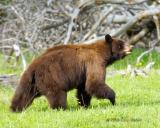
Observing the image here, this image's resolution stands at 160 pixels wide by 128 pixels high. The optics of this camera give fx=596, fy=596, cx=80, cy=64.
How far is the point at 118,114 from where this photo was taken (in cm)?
873

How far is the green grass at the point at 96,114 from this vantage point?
8.15 m

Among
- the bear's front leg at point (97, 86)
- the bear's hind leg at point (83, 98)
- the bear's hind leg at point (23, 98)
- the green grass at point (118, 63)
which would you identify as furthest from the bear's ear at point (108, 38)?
the green grass at point (118, 63)

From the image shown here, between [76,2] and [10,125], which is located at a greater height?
[76,2]

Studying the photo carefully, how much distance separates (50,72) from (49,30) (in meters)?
8.99

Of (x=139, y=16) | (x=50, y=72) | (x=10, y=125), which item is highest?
(x=139, y=16)

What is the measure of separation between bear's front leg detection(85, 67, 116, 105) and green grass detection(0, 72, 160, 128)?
22cm

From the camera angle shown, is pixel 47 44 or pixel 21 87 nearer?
pixel 21 87

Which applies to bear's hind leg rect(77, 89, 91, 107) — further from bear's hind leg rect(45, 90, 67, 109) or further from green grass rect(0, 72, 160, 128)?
bear's hind leg rect(45, 90, 67, 109)

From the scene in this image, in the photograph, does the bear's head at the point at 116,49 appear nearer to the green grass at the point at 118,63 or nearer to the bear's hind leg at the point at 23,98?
the bear's hind leg at the point at 23,98

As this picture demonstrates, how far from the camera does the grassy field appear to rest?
8.15 metres

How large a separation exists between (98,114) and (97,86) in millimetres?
1199

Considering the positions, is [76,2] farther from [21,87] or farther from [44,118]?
[44,118]

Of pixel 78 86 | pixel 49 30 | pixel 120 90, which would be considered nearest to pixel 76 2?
pixel 49 30

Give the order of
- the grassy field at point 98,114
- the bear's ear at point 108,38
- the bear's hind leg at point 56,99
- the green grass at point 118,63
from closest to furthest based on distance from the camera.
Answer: the grassy field at point 98,114 < the bear's hind leg at point 56,99 < the bear's ear at point 108,38 < the green grass at point 118,63
